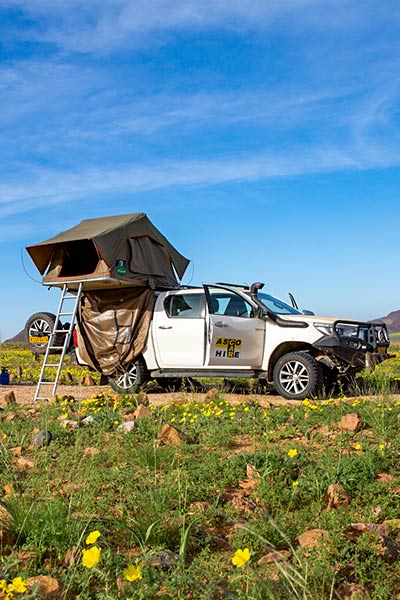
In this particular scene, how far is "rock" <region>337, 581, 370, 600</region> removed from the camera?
3.70 metres

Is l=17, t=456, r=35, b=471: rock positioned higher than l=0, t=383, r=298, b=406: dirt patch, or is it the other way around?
l=0, t=383, r=298, b=406: dirt patch

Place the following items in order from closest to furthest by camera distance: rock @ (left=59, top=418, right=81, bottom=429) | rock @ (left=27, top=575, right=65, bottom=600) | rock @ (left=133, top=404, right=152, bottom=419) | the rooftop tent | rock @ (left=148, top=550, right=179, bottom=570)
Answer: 1. rock @ (left=27, top=575, right=65, bottom=600)
2. rock @ (left=148, top=550, right=179, bottom=570)
3. rock @ (left=59, top=418, right=81, bottom=429)
4. rock @ (left=133, top=404, right=152, bottom=419)
5. the rooftop tent

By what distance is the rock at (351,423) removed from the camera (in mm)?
6793

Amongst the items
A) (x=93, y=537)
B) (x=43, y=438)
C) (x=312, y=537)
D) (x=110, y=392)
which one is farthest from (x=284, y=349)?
(x=93, y=537)

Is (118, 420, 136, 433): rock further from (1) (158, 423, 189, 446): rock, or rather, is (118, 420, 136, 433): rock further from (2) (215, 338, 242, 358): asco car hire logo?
(2) (215, 338, 242, 358): asco car hire logo

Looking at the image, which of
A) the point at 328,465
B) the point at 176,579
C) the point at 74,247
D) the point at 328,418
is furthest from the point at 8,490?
the point at 74,247

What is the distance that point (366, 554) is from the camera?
4.18 meters

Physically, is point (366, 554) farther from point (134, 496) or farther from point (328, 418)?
point (328, 418)

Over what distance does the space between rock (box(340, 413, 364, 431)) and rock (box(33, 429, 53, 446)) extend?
3.22 m

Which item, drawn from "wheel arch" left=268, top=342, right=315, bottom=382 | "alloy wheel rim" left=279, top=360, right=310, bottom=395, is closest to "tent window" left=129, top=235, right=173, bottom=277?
"wheel arch" left=268, top=342, right=315, bottom=382

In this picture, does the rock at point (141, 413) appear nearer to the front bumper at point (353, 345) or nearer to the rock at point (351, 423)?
the rock at point (351, 423)

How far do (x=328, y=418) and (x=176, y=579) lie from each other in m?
4.08

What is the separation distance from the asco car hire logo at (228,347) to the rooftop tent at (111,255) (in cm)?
240

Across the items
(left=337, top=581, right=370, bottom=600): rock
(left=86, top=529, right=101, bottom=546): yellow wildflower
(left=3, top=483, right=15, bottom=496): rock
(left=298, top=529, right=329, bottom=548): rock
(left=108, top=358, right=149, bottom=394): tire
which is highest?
(left=108, top=358, right=149, bottom=394): tire
